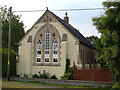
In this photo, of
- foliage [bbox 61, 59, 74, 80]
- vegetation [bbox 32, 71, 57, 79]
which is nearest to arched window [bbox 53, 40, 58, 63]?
foliage [bbox 61, 59, 74, 80]

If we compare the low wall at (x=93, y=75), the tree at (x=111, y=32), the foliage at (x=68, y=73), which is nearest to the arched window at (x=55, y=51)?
the foliage at (x=68, y=73)

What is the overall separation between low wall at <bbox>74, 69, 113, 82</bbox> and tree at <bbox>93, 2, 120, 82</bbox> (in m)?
7.83

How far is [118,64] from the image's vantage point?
2081 cm

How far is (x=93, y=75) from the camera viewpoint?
97.8 ft

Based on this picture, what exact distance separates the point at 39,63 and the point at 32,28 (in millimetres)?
5900

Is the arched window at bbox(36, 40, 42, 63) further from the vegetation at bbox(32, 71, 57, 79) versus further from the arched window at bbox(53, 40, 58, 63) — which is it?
the vegetation at bbox(32, 71, 57, 79)

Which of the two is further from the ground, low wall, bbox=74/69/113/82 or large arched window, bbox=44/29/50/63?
large arched window, bbox=44/29/50/63

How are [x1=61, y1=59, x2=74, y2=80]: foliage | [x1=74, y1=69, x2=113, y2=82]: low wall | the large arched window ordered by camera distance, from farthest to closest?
the large arched window < [x1=61, y1=59, x2=74, y2=80]: foliage < [x1=74, y1=69, x2=113, y2=82]: low wall

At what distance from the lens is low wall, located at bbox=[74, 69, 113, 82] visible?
29250mm

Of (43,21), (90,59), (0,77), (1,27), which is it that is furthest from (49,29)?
(1,27)

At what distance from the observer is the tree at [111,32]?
20.4 m

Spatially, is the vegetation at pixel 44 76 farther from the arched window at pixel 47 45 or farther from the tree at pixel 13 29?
the tree at pixel 13 29

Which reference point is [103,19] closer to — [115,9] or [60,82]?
[115,9]

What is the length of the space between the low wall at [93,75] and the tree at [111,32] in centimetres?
783
